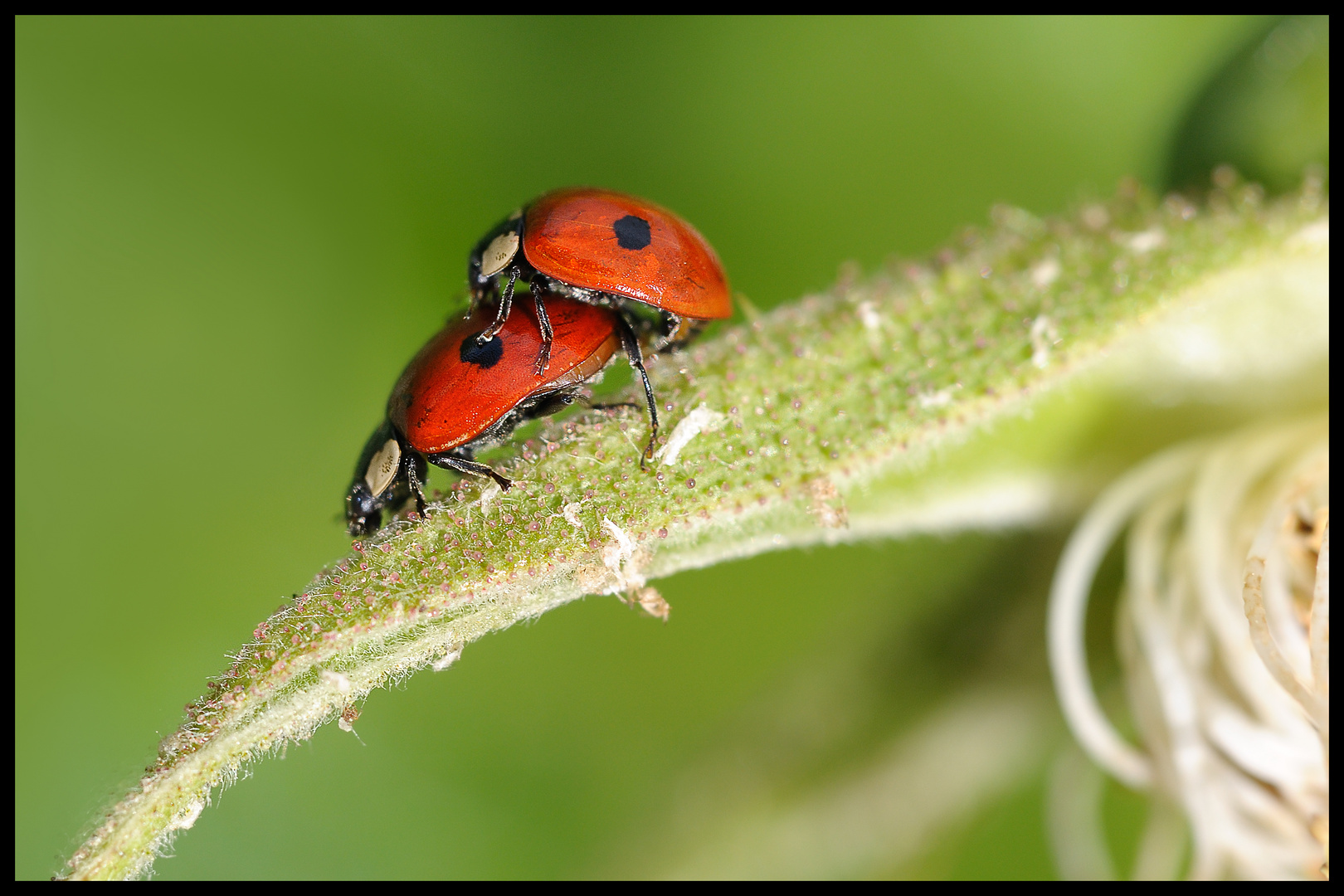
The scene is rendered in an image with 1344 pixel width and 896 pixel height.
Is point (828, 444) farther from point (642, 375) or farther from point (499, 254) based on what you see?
point (499, 254)

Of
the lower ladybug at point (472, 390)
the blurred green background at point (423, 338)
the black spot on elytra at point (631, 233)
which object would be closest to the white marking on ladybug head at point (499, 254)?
the lower ladybug at point (472, 390)

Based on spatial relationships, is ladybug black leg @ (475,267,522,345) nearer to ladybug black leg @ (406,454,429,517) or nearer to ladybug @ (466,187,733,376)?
ladybug @ (466,187,733,376)

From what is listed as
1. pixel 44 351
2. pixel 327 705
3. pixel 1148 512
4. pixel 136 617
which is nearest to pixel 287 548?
pixel 136 617

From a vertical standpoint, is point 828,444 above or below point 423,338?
below

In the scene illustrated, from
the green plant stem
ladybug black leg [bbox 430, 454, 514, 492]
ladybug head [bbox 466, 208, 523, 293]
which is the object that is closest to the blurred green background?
the green plant stem

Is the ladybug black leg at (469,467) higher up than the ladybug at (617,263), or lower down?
lower down

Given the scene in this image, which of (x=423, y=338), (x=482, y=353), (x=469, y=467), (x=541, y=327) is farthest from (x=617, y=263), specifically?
(x=423, y=338)

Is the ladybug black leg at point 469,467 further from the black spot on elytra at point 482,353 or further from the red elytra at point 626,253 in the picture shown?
the red elytra at point 626,253
